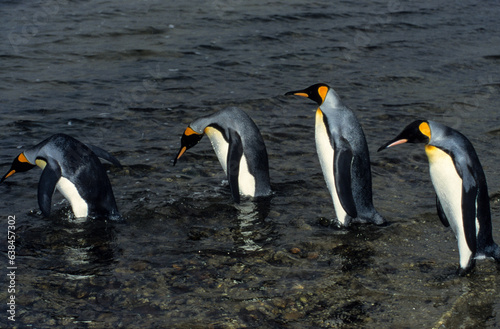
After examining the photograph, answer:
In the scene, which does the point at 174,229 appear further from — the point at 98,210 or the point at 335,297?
the point at 335,297

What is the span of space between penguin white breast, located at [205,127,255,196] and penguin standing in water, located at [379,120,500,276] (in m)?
1.73

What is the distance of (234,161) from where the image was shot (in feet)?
19.3

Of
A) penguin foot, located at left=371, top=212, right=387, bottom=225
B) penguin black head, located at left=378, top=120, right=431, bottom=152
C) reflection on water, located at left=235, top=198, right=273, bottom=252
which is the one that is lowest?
reflection on water, located at left=235, top=198, right=273, bottom=252

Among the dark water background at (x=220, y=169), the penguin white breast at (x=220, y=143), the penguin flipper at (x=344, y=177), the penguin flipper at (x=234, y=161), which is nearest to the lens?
the dark water background at (x=220, y=169)

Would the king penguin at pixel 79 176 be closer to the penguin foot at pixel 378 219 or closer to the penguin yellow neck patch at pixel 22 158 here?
the penguin yellow neck patch at pixel 22 158

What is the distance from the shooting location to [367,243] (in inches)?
199

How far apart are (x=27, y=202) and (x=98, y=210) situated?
2.57 ft

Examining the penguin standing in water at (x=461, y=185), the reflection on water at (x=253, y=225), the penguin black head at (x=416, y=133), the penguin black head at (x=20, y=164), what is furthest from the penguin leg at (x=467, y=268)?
the penguin black head at (x=20, y=164)

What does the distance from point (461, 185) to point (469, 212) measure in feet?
0.64

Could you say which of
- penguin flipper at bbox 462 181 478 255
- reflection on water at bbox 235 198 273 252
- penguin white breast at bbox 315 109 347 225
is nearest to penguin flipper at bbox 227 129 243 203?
reflection on water at bbox 235 198 273 252

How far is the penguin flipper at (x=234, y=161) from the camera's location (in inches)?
227

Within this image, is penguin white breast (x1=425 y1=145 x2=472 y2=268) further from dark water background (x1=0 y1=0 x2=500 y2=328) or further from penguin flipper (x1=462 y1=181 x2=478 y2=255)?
dark water background (x1=0 y1=0 x2=500 y2=328)

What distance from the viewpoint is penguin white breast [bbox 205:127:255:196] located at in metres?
6.01

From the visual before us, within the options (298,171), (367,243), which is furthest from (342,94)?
(367,243)
